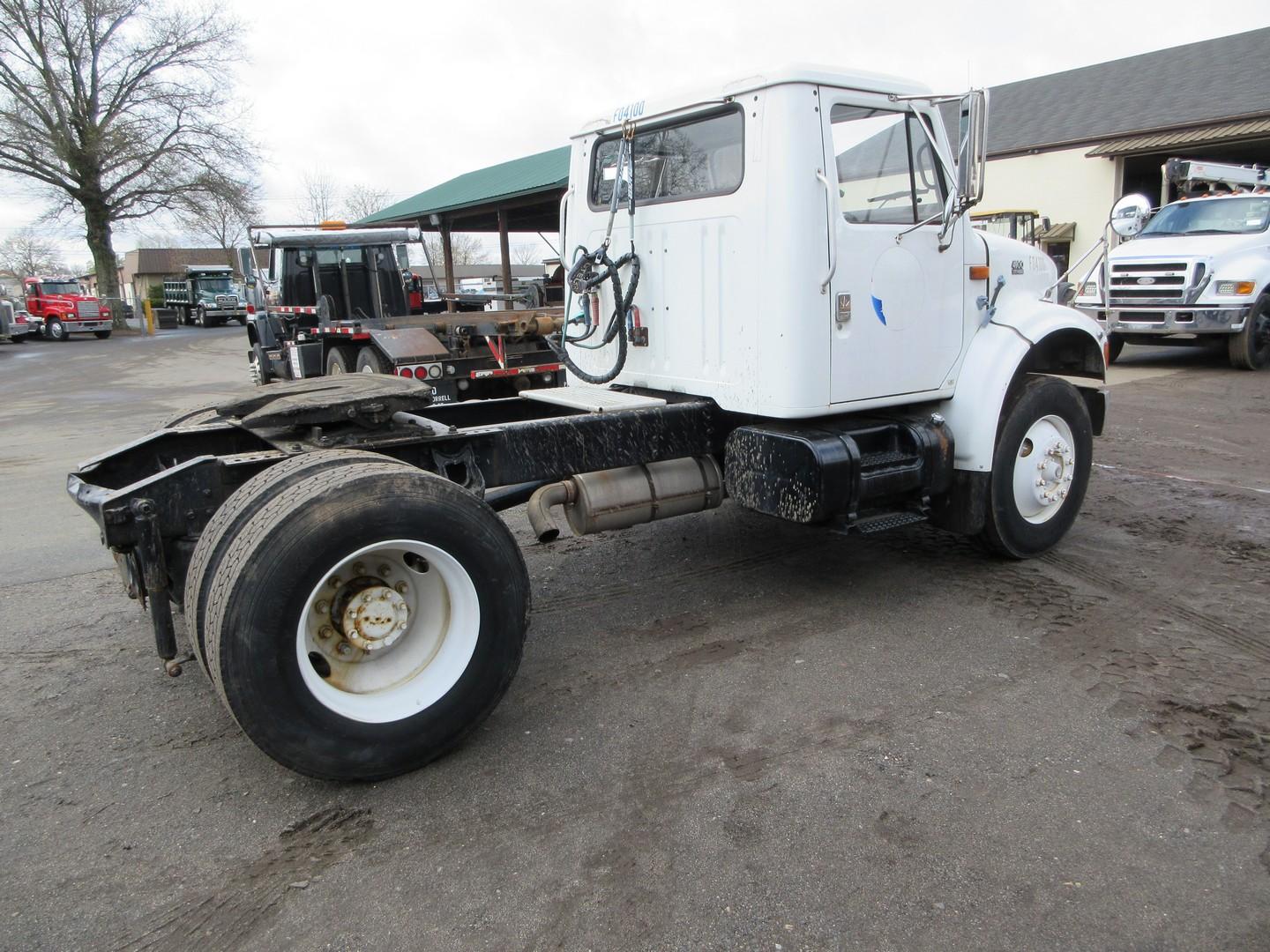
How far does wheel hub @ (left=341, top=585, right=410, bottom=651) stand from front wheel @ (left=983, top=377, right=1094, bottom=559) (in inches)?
128

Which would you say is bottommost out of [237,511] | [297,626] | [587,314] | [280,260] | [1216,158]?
[297,626]

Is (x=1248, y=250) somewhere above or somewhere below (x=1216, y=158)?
below

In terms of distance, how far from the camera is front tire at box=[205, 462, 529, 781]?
2.92m

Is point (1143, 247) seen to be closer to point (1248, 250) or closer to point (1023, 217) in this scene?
point (1248, 250)

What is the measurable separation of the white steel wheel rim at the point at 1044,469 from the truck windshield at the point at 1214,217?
1082 centimetres

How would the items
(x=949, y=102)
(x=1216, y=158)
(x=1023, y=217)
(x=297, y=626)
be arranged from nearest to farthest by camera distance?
(x=297, y=626) < (x=949, y=102) < (x=1023, y=217) < (x=1216, y=158)

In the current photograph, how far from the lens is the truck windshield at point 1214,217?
13.3m

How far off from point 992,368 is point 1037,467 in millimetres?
705

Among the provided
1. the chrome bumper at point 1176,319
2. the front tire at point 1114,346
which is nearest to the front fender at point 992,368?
the chrome bumper at point 1176,319

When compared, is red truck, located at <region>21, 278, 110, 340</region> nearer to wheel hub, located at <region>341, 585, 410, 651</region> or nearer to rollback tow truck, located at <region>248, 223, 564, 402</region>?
rollback tow truck, located at <region>248, 223, 564, 402</region>

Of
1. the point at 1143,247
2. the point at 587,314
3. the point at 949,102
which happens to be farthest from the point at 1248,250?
the point at 587,314

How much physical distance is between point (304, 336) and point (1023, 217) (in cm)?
1391

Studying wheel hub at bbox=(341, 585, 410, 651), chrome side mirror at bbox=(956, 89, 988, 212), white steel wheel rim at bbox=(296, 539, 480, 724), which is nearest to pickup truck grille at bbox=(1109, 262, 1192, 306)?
chrome side mirror at bbox=(956, 89, 988, 212)

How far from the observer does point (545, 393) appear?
519 centimetres
